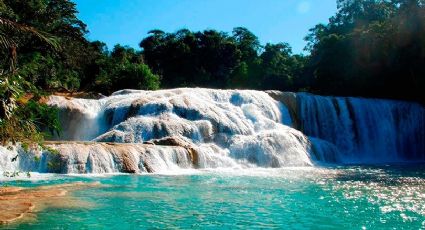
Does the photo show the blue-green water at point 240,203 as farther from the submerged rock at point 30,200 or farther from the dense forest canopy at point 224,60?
the dense forest canopy at point 224,60

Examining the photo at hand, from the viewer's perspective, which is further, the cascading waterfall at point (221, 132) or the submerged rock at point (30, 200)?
the cascading waterfall at point (221, 132)

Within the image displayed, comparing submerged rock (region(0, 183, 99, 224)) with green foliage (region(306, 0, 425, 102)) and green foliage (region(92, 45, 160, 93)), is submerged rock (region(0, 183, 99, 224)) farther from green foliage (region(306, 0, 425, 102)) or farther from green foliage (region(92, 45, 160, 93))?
green foliage (region(306, 0, 425, 102))

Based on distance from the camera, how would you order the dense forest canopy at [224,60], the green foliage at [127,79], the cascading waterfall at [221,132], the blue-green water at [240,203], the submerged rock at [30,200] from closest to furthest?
the blue-green water at [240,203] → the submerged rock at [30,200] → the cascading waterfall at [221,132] → the dense forest canopy at [224,60] → the green foliage at [127,79]

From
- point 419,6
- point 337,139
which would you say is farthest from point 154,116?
point 419,6

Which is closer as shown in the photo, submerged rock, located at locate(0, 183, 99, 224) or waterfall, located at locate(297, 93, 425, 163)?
submerged rock, located at locate(0, 183, 99, 224)

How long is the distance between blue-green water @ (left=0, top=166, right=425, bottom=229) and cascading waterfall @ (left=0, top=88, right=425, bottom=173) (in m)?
1.83

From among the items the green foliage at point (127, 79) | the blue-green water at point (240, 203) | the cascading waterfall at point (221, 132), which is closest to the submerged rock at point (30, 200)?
the blue-green water at point (240, 203)

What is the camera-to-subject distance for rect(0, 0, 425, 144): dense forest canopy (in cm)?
2409

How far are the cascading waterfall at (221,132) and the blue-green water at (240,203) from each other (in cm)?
183

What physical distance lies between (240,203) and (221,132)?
39.9ft

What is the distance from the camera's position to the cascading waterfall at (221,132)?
53.5 ft

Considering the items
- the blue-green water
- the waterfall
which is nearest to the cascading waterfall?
the waterfall

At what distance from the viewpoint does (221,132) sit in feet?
73.0

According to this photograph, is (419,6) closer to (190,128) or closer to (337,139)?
(337,139)
